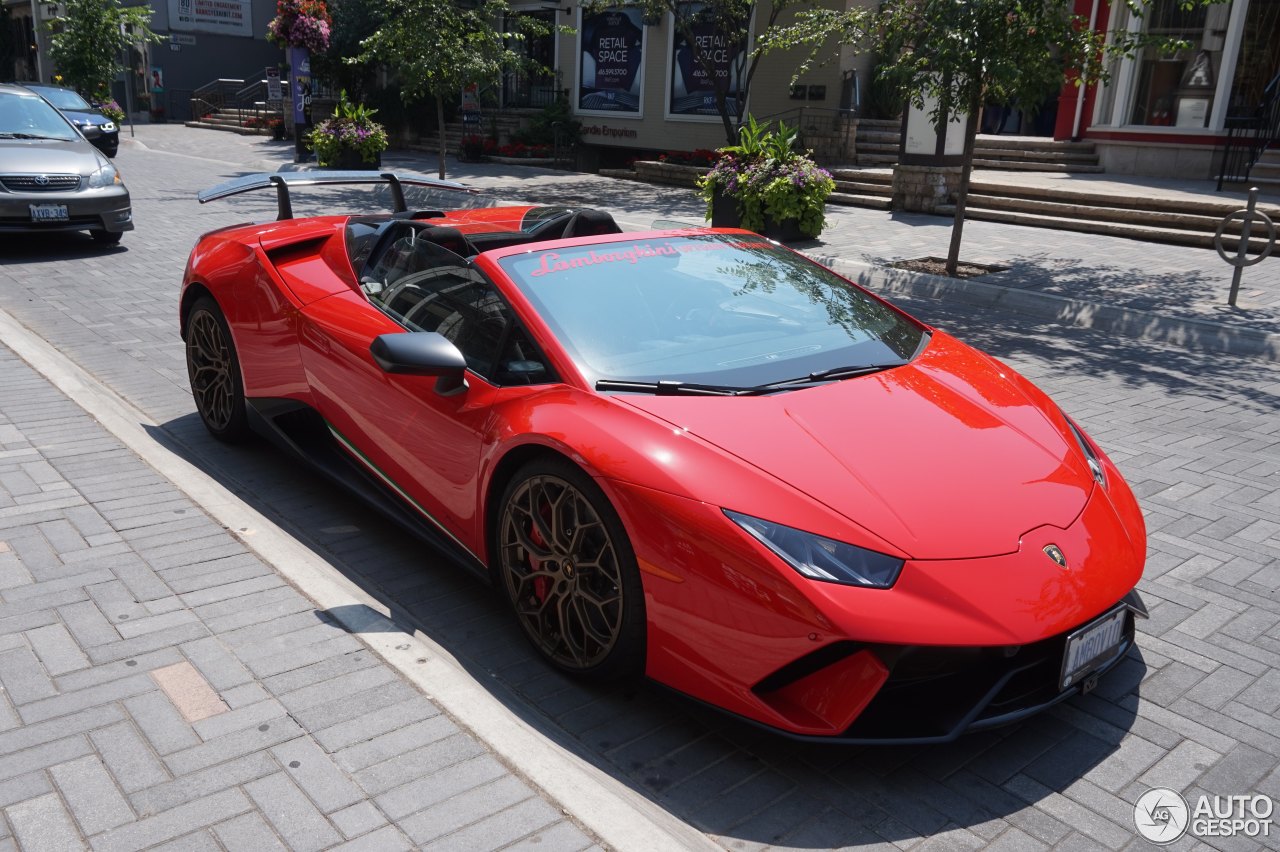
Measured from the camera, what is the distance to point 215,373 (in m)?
5.37

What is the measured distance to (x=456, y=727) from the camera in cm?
303

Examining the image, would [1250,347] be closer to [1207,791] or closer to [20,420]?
[1207,791]

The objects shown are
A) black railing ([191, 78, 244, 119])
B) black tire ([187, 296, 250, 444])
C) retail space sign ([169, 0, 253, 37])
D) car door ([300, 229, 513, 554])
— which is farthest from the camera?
retail space sign ([169, 0, 253, 37])

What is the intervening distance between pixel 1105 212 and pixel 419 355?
43.6 feet

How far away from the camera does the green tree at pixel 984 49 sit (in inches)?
393

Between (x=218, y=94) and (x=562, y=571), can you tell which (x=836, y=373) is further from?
(x=218, y=94)

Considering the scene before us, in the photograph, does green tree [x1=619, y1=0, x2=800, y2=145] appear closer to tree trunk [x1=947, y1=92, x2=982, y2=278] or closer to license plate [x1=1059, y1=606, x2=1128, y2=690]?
tree trunk [x1=947, y1=92, x2=982, y2=278]

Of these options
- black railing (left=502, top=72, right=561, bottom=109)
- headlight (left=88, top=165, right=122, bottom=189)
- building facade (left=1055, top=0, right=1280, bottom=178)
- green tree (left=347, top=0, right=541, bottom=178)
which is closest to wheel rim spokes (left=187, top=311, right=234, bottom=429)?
headlight (left=88, top=165, right=122, bottom=189)

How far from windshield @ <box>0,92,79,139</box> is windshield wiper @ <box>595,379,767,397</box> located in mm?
10870

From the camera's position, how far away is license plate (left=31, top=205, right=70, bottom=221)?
10.6 meters

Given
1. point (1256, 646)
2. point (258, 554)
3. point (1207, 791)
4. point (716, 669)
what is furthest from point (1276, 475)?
point (258, 554)

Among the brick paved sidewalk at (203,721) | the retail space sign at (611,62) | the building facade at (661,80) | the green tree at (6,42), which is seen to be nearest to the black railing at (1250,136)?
the building facade at (661,80)

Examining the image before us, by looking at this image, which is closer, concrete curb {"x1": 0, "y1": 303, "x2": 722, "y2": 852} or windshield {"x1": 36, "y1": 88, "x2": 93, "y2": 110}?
concrete curb {"x1": 0, "y1": 303, "x2": 722, "y2": 852}

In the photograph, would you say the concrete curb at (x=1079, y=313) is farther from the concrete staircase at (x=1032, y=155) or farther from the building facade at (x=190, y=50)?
the building facade at (x=190, y=50)
